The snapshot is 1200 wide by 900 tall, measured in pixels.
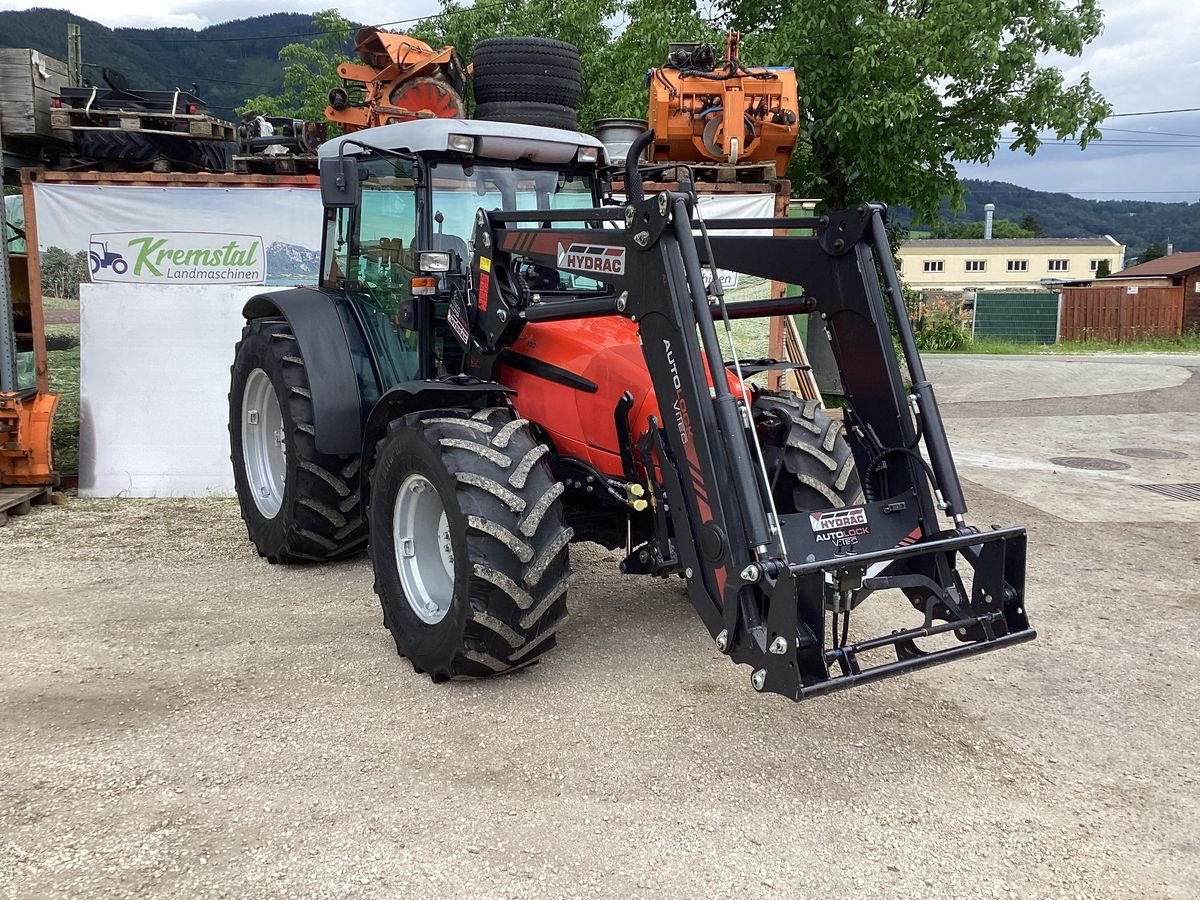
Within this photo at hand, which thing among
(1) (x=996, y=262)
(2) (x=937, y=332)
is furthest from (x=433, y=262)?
(1) (x=996, y=262)

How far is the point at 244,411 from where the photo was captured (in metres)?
6.18

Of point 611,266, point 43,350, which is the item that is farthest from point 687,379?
point 43,350

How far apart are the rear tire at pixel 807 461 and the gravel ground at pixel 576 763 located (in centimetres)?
81

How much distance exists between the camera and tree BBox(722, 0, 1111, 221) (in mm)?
13094

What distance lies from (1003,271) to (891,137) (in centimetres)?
7745

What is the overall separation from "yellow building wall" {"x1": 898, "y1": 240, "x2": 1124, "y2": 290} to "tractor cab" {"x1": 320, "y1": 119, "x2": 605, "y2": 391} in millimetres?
79088

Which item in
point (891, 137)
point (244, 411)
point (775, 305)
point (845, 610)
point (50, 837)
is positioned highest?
point (891, 137)

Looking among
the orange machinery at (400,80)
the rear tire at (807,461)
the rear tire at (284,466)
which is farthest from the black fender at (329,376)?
the orange machinery at (400,80)

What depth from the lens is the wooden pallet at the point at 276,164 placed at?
27.7ft

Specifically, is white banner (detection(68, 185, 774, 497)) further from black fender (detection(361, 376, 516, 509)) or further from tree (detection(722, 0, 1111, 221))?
tree (detection(722, 0, 1111, 221))

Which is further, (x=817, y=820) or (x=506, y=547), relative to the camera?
(x=506, y=547)

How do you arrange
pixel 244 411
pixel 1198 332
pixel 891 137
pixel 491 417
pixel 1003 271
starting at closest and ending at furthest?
1. pixel 491 417
2. pixel 244 411
3. pixel 891 137
4. pixel 1198 332
5. pixel 1003 271

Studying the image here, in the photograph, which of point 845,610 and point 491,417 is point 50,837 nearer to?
point 491,417

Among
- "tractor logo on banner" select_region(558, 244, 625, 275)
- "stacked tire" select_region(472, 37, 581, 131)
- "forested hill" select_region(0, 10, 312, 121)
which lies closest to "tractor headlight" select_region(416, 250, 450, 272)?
"tractor logo on banner" select_region(558, 244, 625, 275)
